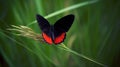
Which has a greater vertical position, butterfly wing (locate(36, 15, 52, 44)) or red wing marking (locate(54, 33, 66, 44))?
butterfly wing (locate(36, 15, 52, 44))

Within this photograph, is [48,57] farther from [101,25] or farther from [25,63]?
[101,25]

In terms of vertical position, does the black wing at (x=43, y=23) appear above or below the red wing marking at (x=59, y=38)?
above
